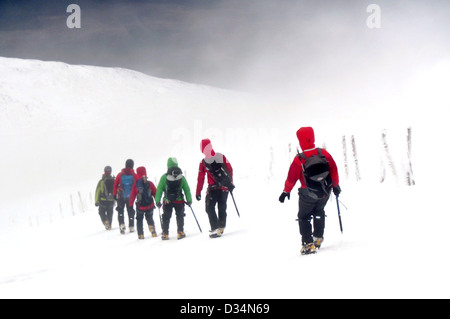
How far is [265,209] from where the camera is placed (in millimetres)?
16141

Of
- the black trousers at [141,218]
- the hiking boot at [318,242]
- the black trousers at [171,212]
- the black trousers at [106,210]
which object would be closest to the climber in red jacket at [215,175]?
the black trousers at [171,212]

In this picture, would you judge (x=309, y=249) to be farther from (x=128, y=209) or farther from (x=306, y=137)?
(x=128, y=209)

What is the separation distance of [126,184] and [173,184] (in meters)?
3.71

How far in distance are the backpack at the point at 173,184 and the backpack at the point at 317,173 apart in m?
5.17

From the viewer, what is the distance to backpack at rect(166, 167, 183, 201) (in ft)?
39.9

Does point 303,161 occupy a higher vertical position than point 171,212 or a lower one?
higher

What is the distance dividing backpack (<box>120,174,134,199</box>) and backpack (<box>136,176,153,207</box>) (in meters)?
1.76

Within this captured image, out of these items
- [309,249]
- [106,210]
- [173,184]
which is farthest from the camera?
[106,210]

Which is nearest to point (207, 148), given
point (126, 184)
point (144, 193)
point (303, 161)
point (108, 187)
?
point (144, 193)

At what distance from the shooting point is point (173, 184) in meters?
12.2

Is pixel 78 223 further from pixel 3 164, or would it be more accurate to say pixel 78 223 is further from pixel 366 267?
pixel 3 164

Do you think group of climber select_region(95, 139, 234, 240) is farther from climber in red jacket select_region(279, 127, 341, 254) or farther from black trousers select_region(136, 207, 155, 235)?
climber in red jacket select_region(279, 127, 341, 254)

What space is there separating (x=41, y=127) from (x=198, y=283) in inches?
7364

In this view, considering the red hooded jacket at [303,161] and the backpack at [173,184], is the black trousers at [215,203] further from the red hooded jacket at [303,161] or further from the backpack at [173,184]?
the red hooded jacket at [303,161]
